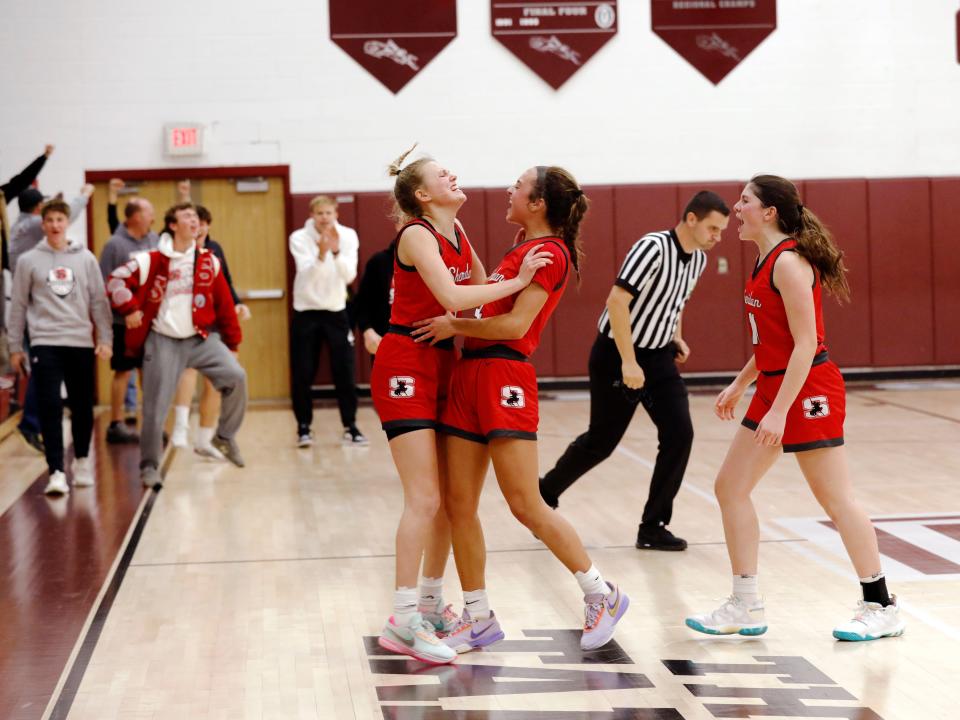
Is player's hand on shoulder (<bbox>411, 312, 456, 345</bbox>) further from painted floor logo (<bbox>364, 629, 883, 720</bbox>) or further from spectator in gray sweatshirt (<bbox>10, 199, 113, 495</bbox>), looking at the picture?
spectator in gray sweatshirt (<bbox>10, 199, 113, 495</bbox>)

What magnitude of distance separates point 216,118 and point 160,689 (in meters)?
8.99

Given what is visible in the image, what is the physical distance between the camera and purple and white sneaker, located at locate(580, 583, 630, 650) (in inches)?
162

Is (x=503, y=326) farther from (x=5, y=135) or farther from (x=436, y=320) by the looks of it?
(x=5, y=135)

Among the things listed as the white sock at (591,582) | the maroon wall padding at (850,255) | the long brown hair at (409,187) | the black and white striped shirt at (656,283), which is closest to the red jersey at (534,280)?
the long brown hair at (409,187)

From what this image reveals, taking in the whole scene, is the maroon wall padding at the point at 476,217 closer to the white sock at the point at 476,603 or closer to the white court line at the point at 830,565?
the white court line at the point at 830,565

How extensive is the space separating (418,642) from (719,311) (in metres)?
9.13

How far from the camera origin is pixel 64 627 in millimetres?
4590

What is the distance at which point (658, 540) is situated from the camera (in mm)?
5648

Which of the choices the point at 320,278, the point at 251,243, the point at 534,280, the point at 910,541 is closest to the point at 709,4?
the point at 251,243

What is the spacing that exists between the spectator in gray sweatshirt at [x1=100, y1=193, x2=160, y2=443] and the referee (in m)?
A: 4.43

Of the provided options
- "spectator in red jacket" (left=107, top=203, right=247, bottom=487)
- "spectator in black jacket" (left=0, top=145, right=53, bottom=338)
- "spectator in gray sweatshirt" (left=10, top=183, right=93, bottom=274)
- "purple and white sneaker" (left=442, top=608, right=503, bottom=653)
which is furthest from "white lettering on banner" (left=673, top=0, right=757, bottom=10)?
"purple and white sneaker" (left=442, top=608, right=503, bottom=653)

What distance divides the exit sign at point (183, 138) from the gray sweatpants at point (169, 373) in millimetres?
4820

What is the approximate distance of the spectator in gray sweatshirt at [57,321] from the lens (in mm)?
7266

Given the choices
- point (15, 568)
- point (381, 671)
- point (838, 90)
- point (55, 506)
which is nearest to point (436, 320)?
point (381, 671)
